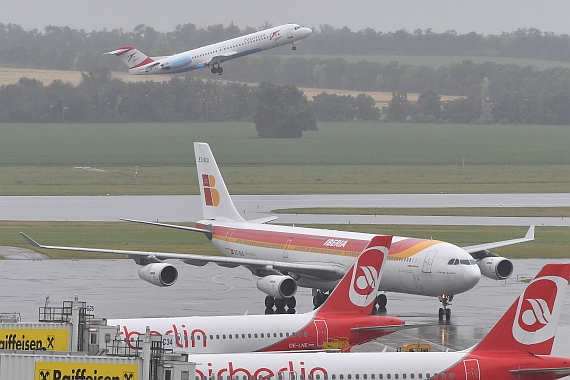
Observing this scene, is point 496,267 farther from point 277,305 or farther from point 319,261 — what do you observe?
point 277,305

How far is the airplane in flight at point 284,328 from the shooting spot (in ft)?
107

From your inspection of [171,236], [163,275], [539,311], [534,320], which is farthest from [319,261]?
[171,236]

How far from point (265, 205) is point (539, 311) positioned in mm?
72341

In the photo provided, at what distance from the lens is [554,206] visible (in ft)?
332

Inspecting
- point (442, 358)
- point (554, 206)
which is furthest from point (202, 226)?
point (554, 206)

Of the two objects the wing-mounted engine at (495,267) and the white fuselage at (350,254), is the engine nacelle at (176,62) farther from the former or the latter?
the wing-mounted engine at (495,267)

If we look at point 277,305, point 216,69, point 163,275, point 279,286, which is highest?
point 216,69

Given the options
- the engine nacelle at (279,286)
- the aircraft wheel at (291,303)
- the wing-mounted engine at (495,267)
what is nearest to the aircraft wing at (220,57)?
the wing-mounted engine at (495,267)

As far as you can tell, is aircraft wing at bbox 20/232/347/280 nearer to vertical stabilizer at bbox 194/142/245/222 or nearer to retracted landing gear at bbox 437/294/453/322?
retracted landing gear at bbox 437/294/453/322

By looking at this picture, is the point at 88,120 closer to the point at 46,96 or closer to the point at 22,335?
the point at 46,96

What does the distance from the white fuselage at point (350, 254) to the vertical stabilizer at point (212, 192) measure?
3.65 feet

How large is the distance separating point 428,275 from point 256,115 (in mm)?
145717

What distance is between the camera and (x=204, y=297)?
2111 inches

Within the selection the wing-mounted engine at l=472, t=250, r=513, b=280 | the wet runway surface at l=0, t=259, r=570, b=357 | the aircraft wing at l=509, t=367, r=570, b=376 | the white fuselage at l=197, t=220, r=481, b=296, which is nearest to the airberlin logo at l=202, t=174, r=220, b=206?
the white fuselage at l=197, t=220, r=481, b=296
